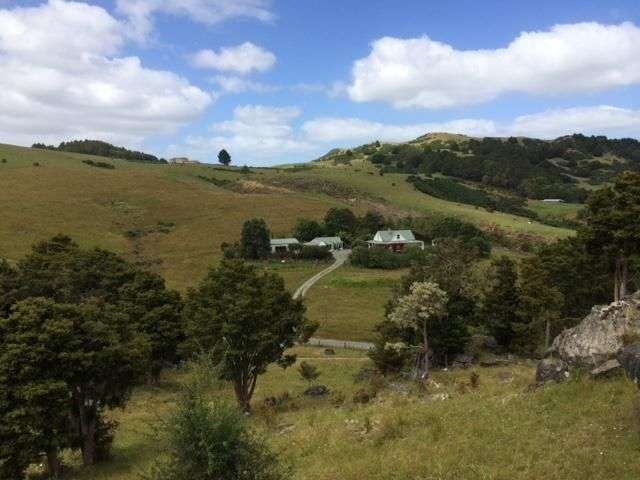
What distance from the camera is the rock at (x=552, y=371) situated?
16.8m

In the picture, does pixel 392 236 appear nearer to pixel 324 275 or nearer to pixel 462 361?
pixel 324 275

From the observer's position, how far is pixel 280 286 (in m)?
32.3

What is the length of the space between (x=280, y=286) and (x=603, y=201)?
71.8 ft

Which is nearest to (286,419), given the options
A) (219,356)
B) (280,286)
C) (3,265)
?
(219,356)

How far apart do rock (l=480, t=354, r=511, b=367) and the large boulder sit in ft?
70.5

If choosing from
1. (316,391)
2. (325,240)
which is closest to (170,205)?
(325,240)

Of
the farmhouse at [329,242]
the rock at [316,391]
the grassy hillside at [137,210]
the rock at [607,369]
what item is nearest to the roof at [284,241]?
the farmhouse at [329,242]

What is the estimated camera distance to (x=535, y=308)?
3919 centimetres

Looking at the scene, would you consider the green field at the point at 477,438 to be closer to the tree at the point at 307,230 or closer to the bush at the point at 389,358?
the bush at the point at 389,358

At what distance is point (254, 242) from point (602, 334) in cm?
7684

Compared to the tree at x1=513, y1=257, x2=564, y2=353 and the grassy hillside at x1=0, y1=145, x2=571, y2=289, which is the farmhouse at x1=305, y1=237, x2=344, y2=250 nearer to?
the grassy hillside at x1=0, y1=145, x2=571, y2=289

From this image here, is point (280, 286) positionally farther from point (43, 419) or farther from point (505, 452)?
point (505, 452)

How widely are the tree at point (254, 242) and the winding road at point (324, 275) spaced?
11724 millimetres

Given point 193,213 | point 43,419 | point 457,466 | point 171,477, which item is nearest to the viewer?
point 171,477
